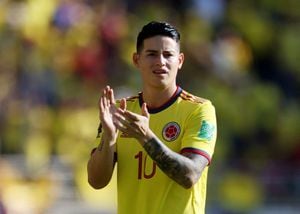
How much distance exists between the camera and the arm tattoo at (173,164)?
5.11m

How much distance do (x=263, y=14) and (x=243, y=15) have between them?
0.32m

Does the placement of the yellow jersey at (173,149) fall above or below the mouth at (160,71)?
below

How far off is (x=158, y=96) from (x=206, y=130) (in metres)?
0.32

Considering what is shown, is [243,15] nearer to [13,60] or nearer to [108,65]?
[108,65]

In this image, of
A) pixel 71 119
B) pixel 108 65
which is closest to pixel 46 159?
pixel 71 119

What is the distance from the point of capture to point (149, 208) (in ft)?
17.8

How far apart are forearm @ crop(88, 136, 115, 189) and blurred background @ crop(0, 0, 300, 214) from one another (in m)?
7.49

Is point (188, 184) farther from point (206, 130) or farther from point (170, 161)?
point (206, 130)

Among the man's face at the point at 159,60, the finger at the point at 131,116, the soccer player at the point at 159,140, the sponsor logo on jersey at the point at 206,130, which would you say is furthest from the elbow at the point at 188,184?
the man's face at the point at 159,60

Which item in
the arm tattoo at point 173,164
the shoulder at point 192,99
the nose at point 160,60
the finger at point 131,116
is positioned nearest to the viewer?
the finger at point 131,116

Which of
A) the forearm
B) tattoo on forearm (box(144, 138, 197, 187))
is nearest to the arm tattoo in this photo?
tattoo on forearm (box(144, 138, 197, 187))

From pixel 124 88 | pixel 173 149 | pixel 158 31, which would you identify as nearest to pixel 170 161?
pixel 173 149

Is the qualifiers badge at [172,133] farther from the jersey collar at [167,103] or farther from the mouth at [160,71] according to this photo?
the mouth at [160,71]

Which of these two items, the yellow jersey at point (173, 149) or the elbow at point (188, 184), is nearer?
the elbow at point (188, 184)
